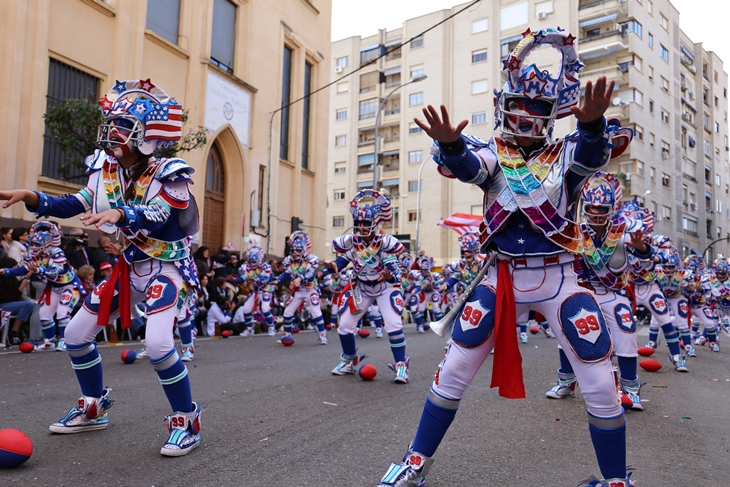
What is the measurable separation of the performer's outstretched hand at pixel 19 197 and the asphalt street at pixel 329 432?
165 centimetres

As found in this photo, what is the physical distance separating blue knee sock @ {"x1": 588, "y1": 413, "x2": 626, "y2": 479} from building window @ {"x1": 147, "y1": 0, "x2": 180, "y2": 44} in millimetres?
19539

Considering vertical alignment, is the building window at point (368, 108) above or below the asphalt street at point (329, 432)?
above

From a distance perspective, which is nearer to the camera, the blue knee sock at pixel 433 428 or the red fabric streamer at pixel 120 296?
the blue knee sock at pixel 433 428

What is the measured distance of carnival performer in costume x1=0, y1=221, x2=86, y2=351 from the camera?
1039cm

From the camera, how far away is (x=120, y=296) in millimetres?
4641

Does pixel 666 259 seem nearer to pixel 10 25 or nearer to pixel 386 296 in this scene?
pixel 386 296

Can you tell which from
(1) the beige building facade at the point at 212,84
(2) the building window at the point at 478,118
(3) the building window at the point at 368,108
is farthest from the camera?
(3) the building window at the point at 368,108

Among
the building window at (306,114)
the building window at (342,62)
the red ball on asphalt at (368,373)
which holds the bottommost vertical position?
the red ball on asphalt at (368,373)

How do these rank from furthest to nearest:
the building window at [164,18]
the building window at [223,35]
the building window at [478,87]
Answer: the building window at [478,87]
the building window at [223,35]
the building window at [164,18]

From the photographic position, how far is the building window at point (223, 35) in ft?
74.8

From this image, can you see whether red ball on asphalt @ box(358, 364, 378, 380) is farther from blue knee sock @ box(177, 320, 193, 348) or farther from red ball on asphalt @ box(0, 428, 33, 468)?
red ball on asphalt @ box(0, 428, 33, 468)

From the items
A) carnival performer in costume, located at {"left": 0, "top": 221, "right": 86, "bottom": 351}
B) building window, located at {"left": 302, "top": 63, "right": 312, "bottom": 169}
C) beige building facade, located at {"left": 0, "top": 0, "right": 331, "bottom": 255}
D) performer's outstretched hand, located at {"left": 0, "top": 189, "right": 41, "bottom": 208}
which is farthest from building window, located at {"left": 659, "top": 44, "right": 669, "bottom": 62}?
performer's outstretched hand, located at {"left": 0, "top": 189, "right": 41, "bottom": 208}

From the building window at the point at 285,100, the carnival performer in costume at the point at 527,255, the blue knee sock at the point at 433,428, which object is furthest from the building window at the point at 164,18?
the blue knee sock at the point at 433,428

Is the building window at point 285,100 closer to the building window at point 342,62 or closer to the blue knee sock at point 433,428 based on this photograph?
the blue knee sock at point 433,428
